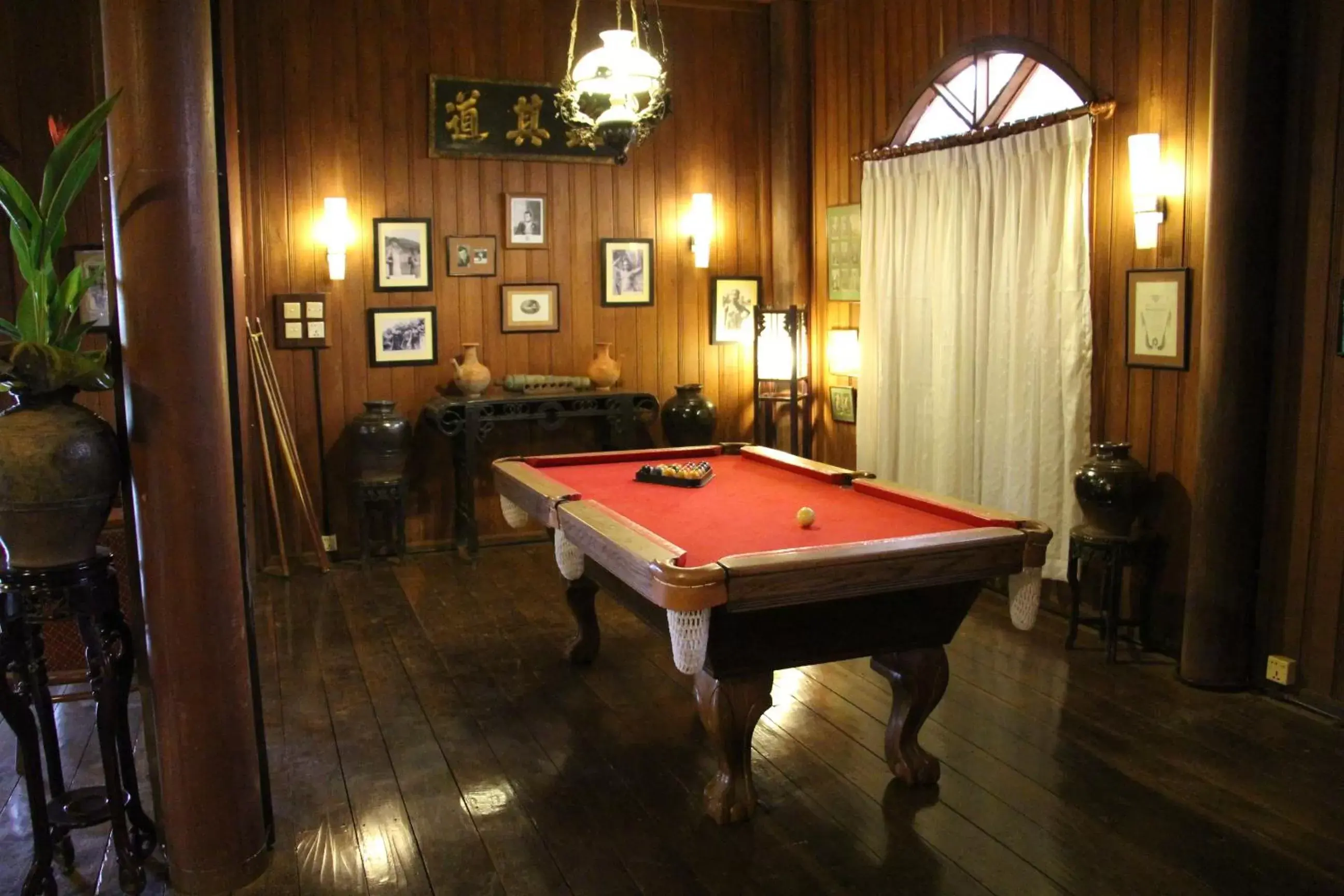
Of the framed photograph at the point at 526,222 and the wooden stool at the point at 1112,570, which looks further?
the framed photograph at the point at 526,222

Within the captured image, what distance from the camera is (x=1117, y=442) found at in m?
4.61

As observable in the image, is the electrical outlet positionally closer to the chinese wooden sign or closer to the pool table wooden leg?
the pool table wooden leg

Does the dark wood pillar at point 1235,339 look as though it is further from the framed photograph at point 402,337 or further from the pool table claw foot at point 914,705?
the framed photograph at point 402,337

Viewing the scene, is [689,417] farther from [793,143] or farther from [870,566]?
[870,566]

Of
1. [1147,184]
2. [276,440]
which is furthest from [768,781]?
[276,440]

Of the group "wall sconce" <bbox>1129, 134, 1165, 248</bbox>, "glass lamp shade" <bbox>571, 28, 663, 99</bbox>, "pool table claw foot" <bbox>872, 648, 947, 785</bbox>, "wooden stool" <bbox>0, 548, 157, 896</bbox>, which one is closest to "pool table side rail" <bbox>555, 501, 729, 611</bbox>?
"pool table claw foot" <bbox>872, 648, 947, 785</bbox>

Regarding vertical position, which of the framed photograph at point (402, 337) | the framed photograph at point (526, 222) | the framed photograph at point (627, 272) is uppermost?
the framed photograph at point (526, 222)

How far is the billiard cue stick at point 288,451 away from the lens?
6.06m

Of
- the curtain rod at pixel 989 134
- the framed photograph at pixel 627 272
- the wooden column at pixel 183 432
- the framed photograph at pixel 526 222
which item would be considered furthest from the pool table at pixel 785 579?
the framed photograph at pixel 627 272

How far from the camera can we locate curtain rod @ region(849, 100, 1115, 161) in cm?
475

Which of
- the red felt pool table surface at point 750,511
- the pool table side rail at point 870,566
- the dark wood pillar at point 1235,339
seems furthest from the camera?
the dark wood pillar at point 1235,339

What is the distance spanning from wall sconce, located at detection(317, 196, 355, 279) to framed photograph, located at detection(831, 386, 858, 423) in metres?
3.08

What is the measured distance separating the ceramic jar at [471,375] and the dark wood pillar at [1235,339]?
12.7ft

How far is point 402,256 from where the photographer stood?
6.41 metres
